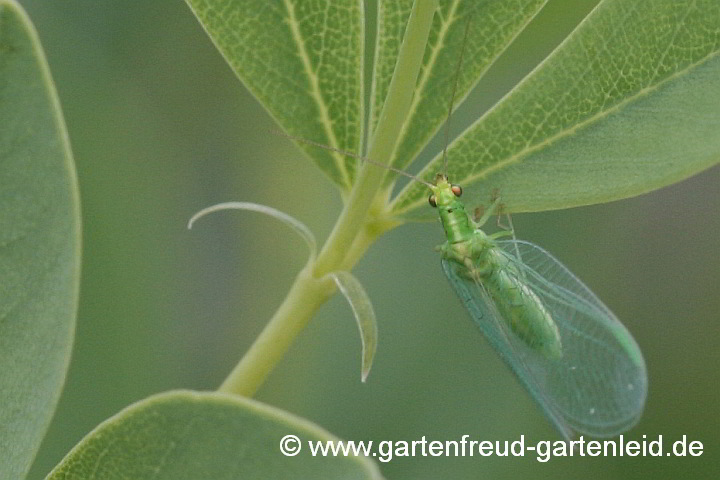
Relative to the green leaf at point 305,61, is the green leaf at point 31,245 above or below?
below

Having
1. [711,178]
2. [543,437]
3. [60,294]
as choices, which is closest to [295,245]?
[543,437]

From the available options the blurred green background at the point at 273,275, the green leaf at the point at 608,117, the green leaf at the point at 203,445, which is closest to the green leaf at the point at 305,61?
the green leaf at the point at 608,117

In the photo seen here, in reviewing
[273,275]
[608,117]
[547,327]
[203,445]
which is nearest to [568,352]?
[547,327]

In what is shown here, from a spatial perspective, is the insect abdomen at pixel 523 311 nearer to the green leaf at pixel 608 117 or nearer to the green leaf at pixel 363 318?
the green leaf at pixel 608 117

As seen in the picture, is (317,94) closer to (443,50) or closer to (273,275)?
(443,50)

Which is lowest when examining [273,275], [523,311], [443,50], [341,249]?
[273,275]

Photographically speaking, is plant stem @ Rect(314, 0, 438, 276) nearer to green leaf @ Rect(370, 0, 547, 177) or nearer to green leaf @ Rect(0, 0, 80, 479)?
green leaf @ Rect(370, 0, 547, 177)

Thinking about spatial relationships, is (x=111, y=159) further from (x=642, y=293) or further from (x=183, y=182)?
(x=642, y=293)
